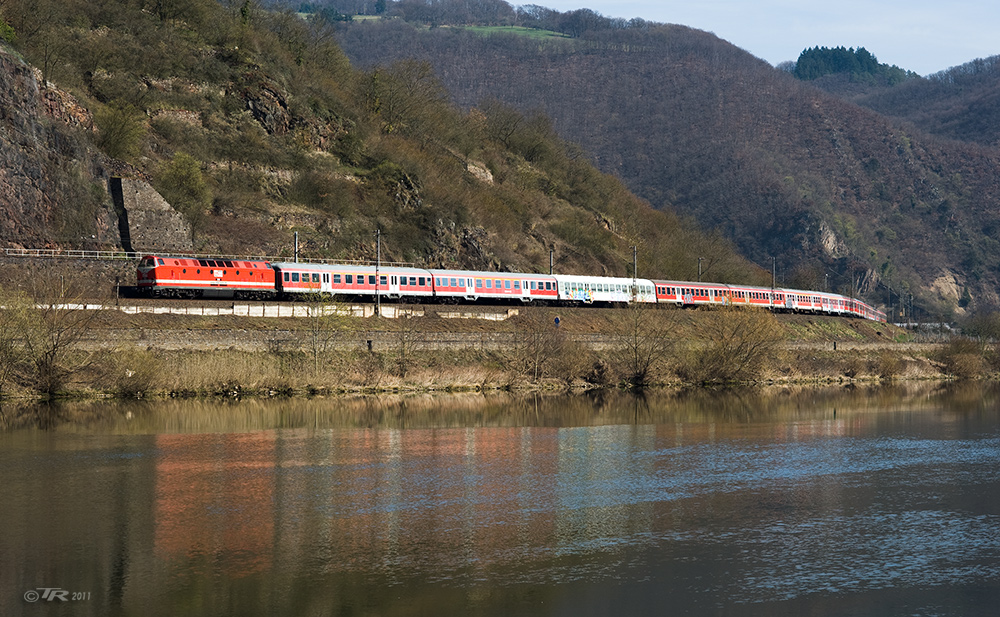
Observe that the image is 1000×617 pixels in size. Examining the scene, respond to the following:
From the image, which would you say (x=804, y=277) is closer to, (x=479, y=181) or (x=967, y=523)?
(x=479, y=181)

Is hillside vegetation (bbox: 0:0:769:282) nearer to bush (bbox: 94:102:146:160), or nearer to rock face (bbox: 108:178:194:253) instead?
bush (bbox: 94:102:146:160)

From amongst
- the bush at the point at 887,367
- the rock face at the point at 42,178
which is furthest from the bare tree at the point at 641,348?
the rock face at the point at 42,178

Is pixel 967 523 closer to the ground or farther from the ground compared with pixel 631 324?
closer to the ground

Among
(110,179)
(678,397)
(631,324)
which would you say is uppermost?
(110,179)

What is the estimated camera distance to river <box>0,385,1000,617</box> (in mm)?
18859

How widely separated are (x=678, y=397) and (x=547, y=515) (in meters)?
34.4

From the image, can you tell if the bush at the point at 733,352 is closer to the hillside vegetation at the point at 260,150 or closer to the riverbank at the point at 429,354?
the riverbank at the point at 429,354

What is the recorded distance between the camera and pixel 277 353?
57281mm

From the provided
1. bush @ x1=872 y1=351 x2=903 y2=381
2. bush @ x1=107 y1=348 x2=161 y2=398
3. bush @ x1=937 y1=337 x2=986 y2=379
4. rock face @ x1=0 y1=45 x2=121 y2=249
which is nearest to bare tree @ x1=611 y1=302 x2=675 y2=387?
bush @ x1=872 y1=351 x2=903 y2=381

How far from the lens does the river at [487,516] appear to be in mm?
18859

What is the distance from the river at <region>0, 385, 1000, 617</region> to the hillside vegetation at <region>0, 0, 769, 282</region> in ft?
108

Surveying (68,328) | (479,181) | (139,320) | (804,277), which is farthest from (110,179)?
(804,277)

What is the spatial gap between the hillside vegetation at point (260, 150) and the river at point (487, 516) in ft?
108

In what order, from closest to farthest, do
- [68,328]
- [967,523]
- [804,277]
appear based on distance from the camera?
[967,523]
[68,328]
[804,277]
